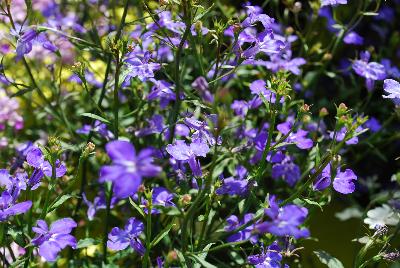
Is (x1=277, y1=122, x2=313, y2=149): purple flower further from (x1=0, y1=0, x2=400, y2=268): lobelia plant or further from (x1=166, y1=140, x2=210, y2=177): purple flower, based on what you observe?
(x1=166, y1=140, x2=210, y2=177): purple flower

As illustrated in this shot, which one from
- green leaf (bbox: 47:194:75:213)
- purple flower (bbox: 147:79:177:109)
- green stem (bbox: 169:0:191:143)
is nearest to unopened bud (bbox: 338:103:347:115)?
green stem (bbox: 169:0:191:143)

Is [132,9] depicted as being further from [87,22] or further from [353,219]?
[353,219]

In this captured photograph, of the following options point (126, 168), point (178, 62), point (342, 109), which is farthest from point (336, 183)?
point (126, 168)

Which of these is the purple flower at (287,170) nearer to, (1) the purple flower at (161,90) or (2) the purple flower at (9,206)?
(1) the purple flower at (161,90)

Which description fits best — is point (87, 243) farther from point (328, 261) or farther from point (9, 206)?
point (328, 261)

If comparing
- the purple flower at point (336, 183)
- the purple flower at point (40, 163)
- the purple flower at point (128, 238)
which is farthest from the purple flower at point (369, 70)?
the purple flower at point (40, 163)

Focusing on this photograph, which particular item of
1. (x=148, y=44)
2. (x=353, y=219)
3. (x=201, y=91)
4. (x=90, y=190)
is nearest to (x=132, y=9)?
(x=148, y=44)
